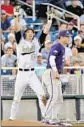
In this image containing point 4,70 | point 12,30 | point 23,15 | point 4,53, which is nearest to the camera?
point 4,70

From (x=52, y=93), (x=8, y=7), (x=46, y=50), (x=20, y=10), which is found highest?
(x=8, y=7)

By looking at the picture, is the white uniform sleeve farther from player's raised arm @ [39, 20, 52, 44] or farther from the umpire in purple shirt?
player's raised arm @ [39, 20, 52, 44]

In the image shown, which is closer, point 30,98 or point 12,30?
point 30,98

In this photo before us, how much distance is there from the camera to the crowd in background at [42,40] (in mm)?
14070

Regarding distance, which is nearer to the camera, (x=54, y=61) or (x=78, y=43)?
(x=54, y=61)

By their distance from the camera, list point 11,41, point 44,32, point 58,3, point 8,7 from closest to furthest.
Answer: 1. point 11,41
2. point 44,32
3. point 8,7
4. point 58,3

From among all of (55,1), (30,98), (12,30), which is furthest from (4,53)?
(55,1)

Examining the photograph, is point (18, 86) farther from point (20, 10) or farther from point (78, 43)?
point (20, 10)

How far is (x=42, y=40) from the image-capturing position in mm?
16453

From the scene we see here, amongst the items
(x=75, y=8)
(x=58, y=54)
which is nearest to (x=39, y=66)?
(x=58, y=54)

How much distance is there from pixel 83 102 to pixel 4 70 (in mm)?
1995

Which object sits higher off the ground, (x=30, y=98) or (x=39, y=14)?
(x=39, y=14)

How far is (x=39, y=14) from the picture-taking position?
18672 millimetres

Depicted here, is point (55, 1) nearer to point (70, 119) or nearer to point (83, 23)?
point (83, 23)
